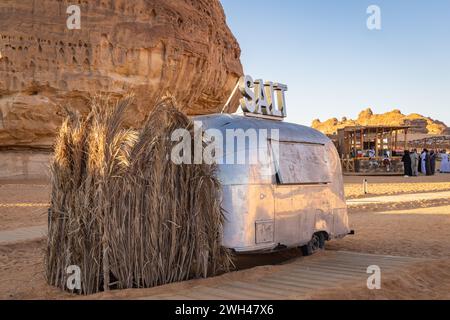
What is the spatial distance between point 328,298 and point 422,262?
8.56 ft

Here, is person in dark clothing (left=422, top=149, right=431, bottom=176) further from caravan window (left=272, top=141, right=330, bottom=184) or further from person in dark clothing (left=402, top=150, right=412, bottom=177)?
caravan window (left=272, top=141, right=330, bottom=184)

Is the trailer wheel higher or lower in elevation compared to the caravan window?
lower

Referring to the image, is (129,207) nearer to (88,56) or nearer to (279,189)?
(279,189)

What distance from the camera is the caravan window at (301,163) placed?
280 inches

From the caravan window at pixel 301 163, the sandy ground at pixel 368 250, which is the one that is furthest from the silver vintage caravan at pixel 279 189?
the sandy ground at pixel 368 250

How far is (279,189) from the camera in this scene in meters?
6.95

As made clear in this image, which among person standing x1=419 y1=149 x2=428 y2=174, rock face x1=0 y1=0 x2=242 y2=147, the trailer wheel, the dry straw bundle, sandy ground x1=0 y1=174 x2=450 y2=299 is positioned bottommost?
sandy ground x1=0 y1=174 x2=450 y2=299

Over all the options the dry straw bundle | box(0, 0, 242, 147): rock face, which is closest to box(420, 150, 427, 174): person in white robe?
box(0, 0, 242, 147): rock face

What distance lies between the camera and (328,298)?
477cm

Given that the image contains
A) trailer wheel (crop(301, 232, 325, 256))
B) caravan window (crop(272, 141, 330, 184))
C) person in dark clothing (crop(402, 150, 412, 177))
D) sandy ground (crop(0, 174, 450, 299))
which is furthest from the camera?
person in dark clothing (crop(402, 150, 412, 177))

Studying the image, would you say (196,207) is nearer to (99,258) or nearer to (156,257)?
(156,257)

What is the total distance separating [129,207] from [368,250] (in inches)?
195

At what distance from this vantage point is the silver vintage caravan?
641 cm
